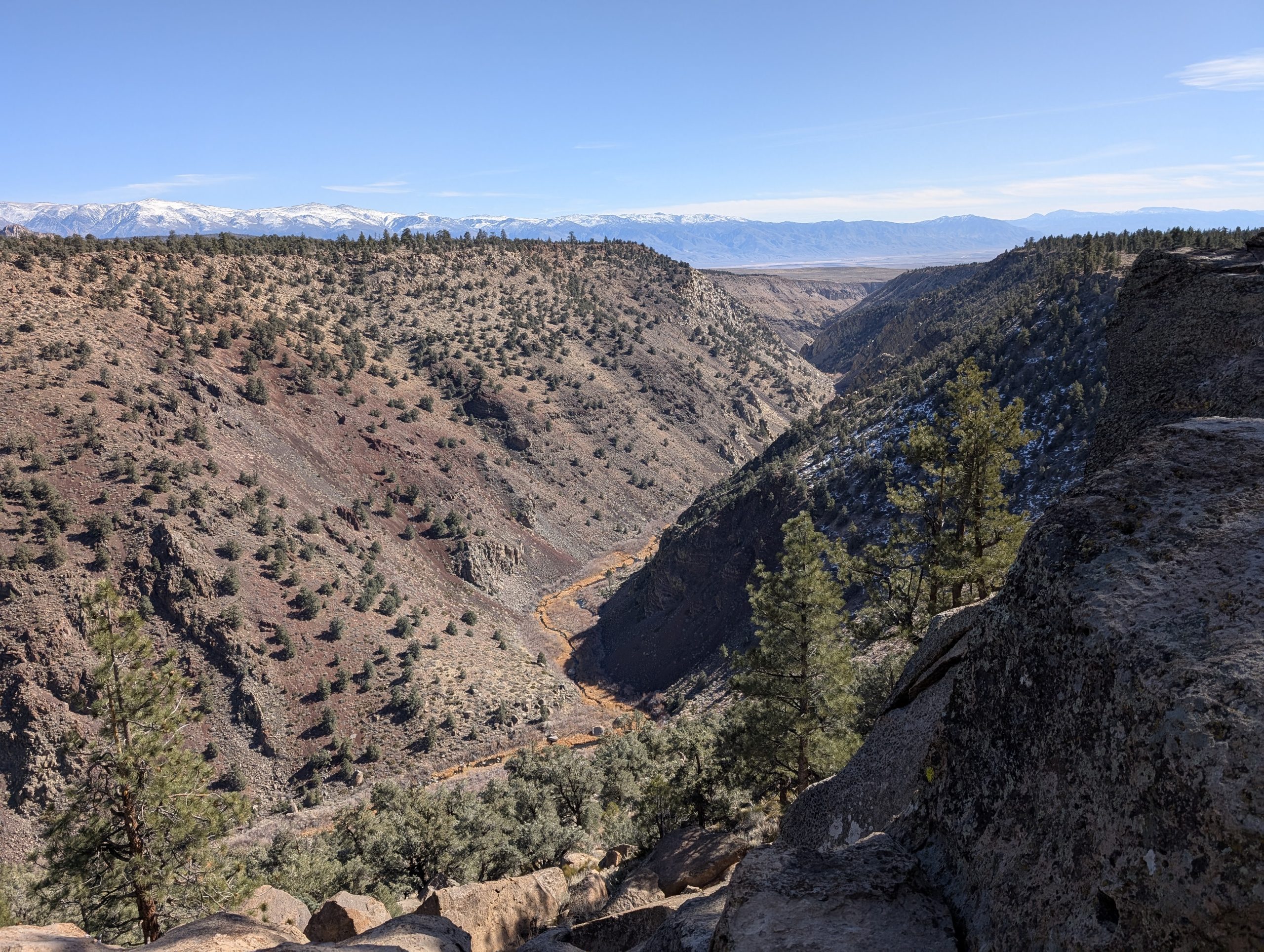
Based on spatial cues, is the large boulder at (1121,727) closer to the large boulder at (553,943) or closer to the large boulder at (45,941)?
the large boulder at (553,943)

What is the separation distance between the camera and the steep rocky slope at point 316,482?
→ 3444 cm

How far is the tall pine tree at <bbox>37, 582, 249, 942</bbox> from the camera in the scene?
1404cm

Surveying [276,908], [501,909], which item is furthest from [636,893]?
[276,908]

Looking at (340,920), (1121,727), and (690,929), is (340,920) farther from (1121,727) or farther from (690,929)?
(1121,727)

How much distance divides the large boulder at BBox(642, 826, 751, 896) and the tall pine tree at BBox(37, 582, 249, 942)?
949cm

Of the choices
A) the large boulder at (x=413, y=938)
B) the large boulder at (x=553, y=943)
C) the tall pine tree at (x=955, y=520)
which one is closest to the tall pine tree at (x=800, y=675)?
the tall pine tree at (x=955, y=520)

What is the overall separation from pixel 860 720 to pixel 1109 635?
1713cm

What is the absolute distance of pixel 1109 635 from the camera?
448 centimetres

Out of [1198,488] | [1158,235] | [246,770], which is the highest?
[1158,235]

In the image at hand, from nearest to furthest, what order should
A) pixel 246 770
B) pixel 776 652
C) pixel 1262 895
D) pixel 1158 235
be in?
pixel 1262 895, pixel 776 652, pixel 246 770, pixel 1158 235

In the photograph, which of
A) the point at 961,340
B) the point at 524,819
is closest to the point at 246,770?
the point at 524,819

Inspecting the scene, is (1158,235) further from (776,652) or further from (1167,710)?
(1167,710)

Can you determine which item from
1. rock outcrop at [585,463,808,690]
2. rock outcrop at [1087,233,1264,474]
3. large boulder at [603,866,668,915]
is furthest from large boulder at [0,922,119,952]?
rock outcrop at [585,463,808,690]

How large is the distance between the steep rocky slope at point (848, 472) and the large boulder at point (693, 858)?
2502 cm
